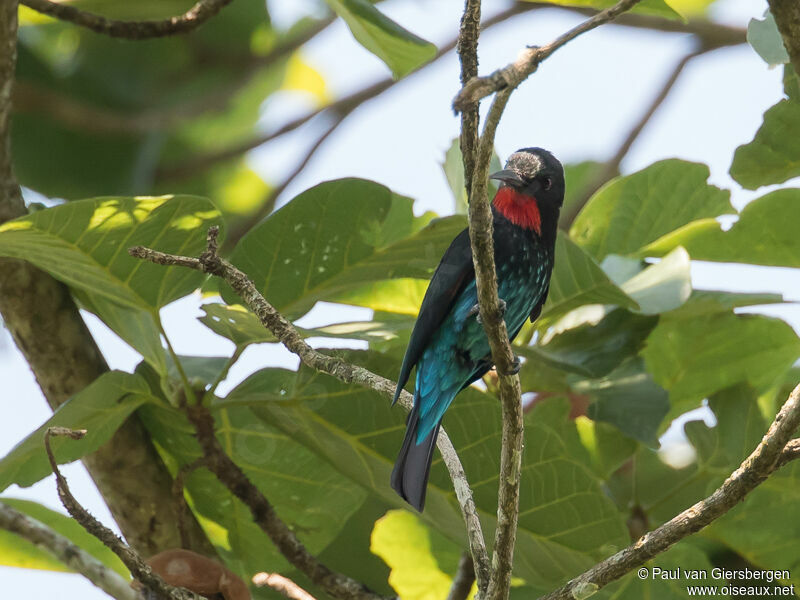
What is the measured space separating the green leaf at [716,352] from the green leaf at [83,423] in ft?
5.20

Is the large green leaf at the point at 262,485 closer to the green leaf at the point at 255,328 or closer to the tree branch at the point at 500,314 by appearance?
the green leaf at the point at 255,328

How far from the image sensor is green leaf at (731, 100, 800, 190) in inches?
97.1

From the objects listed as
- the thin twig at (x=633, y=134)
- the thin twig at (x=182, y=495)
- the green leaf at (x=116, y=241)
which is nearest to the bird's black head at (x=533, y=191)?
the green leaf at (x=116, y=241)

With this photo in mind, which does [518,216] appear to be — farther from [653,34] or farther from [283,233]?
[653,34]

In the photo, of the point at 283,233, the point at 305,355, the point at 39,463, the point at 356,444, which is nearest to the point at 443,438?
the point at 305,355

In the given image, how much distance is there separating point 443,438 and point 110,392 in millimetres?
894

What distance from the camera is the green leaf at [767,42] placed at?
7.11 feet

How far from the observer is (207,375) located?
271 centimetres

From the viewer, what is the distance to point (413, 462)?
2.48 metres

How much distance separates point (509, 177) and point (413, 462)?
77 centimetres

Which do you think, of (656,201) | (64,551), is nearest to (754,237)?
(656,201)

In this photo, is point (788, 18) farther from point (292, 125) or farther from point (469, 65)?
point (292, 125)

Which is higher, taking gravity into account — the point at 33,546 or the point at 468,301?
the point at 468,301

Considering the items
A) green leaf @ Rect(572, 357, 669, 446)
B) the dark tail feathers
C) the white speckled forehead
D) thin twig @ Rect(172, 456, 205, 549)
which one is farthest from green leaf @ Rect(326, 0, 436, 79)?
thin twig @ Rect(172, 456, 205, 549)
